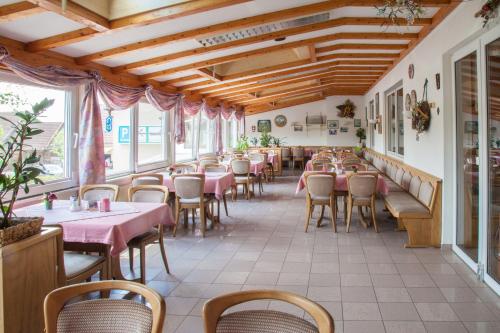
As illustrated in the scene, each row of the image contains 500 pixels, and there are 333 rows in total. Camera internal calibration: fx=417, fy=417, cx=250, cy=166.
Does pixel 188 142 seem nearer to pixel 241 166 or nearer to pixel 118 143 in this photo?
pixel 241 166

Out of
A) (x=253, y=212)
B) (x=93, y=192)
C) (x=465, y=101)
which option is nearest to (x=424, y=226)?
(x=465, y=101)

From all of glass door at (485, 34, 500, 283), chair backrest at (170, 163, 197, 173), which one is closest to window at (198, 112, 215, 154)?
chair backrest at (170, 163, 197, 173)

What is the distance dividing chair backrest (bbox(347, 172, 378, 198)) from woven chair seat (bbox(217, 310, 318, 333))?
4.43 metres

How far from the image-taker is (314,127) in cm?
1537

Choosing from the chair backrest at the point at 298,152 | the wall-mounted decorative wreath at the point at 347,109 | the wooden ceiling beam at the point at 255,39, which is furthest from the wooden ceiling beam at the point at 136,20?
the wall-mounted decorative wreath at the point at 347,109

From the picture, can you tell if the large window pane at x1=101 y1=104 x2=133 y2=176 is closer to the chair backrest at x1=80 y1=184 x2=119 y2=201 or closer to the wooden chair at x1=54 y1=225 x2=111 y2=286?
the chair backrest at x1=80 y1=184 x2=119 y2=201

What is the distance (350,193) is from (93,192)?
3.33 metres

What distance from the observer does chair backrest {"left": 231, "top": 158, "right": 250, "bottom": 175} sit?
8586mm

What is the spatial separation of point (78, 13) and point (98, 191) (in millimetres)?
1811

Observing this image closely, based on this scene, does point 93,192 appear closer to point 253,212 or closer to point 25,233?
point 25,233

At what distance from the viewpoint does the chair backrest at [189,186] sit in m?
5.57

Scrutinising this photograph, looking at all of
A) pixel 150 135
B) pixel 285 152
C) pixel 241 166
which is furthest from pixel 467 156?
pixel 285 152

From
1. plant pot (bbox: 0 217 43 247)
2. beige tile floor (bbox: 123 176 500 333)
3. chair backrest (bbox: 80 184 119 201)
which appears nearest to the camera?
plant pot (bbox: 0 217 43 247)

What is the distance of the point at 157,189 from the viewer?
4273 millimetres
